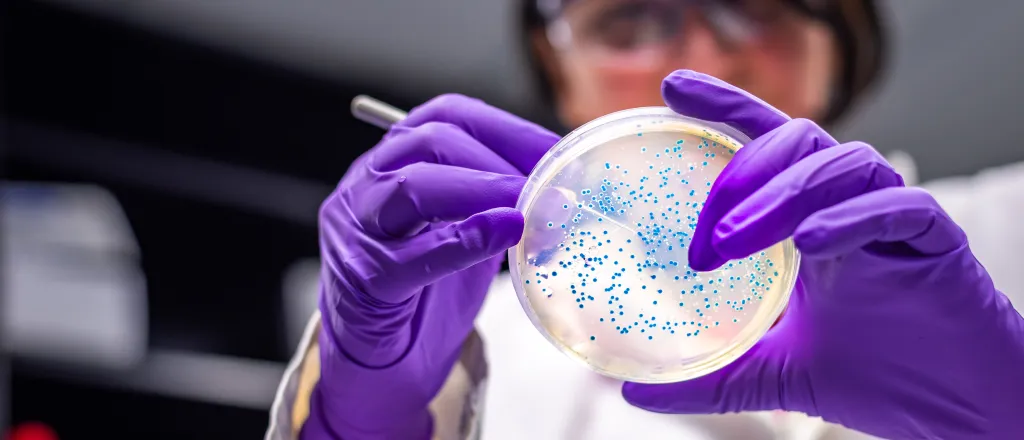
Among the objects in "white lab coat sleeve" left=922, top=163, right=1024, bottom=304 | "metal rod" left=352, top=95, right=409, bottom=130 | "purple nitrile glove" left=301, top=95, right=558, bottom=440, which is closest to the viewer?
"purple nitrile glove" left=301, top=95, right=558, bottom=440

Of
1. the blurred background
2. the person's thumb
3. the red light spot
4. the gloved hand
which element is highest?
the gloved hand

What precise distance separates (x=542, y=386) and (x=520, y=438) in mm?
89

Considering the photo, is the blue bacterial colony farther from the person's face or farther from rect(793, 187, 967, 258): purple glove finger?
the person's face

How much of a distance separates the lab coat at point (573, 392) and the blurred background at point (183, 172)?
0.93 m

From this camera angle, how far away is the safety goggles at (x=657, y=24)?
4.18 ft

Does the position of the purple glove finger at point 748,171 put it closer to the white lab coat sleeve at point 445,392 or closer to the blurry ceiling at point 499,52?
the white lab coat sleeve at point 445,392

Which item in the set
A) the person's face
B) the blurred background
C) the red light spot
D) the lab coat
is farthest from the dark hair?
the red light spot

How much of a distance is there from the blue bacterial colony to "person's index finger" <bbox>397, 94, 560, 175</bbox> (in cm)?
13

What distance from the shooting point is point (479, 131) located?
820mm

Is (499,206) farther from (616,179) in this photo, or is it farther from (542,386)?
(542,386)

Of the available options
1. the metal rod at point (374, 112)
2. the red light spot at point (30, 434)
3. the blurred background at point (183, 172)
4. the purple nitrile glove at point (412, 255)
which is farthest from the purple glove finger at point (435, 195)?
the red light spot at point (30, 434)

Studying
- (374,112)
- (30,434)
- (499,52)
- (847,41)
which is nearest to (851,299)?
(374,112)

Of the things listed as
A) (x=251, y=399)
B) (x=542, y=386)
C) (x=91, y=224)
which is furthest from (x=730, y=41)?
(x=91, y=224)

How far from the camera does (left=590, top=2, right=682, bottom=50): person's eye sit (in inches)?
51.5
